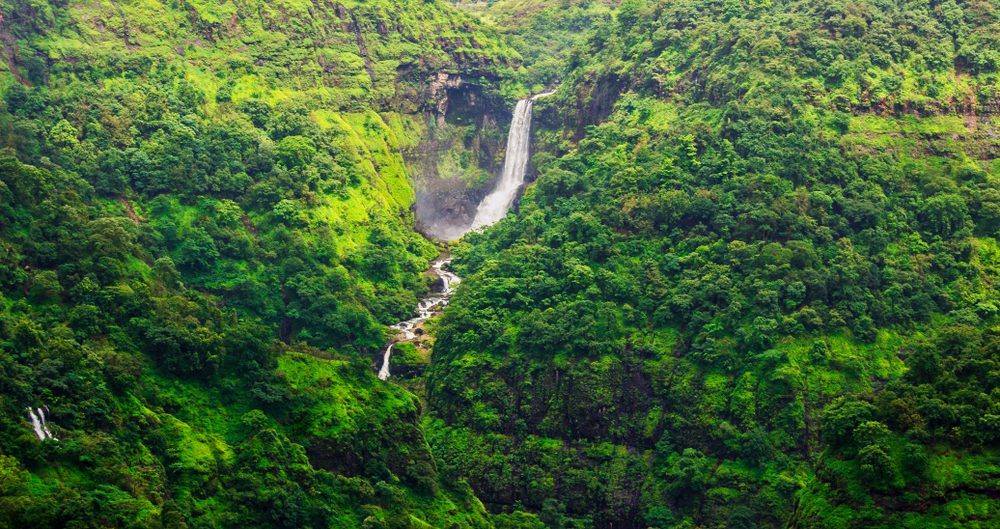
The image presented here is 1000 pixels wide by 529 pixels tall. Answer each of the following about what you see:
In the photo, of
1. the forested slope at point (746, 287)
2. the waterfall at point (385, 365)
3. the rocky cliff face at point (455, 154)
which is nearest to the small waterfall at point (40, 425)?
the forested slope at point (746, 287)

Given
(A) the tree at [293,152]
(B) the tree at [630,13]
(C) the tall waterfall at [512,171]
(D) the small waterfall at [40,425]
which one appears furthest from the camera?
(C) the tall waterfall at [512,171]

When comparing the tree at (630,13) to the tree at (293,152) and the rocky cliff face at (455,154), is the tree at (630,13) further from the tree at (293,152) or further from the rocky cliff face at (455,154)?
the tree at (293,152)

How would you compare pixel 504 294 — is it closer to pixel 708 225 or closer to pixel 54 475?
pixel 708 225

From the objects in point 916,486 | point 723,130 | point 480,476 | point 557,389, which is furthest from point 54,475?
point 723,130

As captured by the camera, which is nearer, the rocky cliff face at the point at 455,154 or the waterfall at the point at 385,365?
the waterfall at the point at 385,365

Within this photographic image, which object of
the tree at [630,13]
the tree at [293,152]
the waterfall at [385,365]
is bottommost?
the waterfall at [385,365]

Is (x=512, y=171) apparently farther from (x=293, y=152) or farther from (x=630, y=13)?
(x=293, y=152)

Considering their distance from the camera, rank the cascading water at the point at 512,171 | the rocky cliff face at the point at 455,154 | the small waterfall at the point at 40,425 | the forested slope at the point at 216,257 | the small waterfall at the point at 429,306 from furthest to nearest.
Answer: the cascading water at the point at 512,171 < the rocky cliff face at the point at 455,154 < the small waterfall at the point at 429,306 < the forested slope at the point at 216,257 < the small waterfall at the point at 40,425
